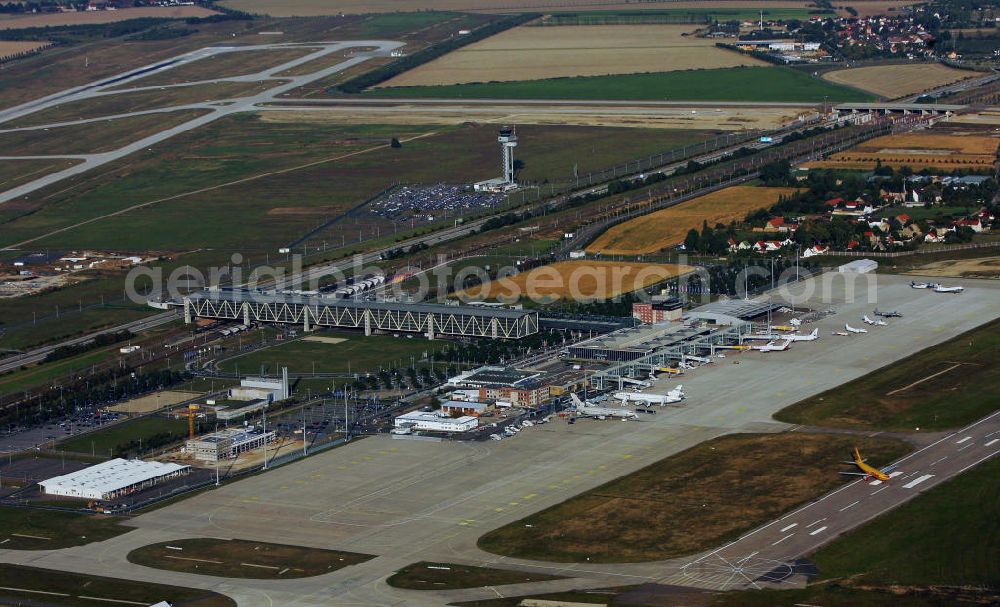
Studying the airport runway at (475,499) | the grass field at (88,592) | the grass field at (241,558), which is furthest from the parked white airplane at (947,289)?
the grass field at (88,592)

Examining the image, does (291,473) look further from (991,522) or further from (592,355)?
(991,522)

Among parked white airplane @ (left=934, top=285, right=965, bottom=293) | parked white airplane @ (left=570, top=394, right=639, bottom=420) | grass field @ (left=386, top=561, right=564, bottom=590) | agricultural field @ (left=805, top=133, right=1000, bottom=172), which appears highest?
agricultural field @ (left=805, top=133, right=1000, bottom=172)

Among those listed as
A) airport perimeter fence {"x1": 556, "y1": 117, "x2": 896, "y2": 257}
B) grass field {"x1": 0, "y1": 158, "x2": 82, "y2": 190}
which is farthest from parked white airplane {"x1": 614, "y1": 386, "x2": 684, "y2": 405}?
grass field {"x1": 0, "y1": 158, "x2": 82, "y2": 190}

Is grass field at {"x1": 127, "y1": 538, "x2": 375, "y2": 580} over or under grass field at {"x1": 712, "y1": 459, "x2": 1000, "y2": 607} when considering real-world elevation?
under

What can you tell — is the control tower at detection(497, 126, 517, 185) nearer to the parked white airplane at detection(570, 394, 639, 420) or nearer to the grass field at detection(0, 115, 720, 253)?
the grass field at detection(0, 115, 720, 253)

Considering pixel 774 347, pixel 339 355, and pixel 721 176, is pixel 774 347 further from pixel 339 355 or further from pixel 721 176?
pixel 721 176

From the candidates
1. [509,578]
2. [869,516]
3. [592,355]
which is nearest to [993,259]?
[592,355]
